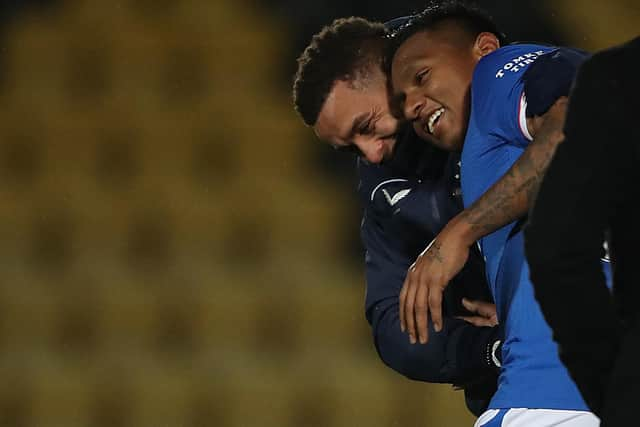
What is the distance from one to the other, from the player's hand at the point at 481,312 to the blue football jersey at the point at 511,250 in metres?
0.25

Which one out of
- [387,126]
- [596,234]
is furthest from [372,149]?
[596,234]

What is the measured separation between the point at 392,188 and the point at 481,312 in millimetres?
191

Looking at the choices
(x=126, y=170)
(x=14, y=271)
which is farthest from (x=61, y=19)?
(x=14, y=271)

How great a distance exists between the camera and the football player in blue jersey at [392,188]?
1160 mm

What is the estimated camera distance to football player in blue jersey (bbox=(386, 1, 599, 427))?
0.78 meters

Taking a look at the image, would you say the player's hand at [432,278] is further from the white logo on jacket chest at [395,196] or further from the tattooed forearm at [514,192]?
the white logo on jacket chest at [395,196]

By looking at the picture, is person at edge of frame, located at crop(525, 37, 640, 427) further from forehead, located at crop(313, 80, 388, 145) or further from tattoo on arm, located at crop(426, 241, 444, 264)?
forehead, located at crop(313, 80, 388, 145)

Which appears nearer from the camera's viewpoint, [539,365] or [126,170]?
[539,365]

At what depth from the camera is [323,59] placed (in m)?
1.25

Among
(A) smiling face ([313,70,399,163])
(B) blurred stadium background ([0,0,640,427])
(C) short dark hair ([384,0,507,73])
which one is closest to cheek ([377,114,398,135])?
(A) smiling face ([313,70,399,163])

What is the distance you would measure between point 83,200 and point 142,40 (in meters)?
0.36

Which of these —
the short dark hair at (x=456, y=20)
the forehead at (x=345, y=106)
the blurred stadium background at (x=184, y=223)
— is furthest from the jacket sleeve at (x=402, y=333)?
the blurred stadium background at (x=184, y=223)

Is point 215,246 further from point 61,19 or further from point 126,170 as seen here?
point 61,19

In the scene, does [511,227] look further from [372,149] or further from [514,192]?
[372,149]
